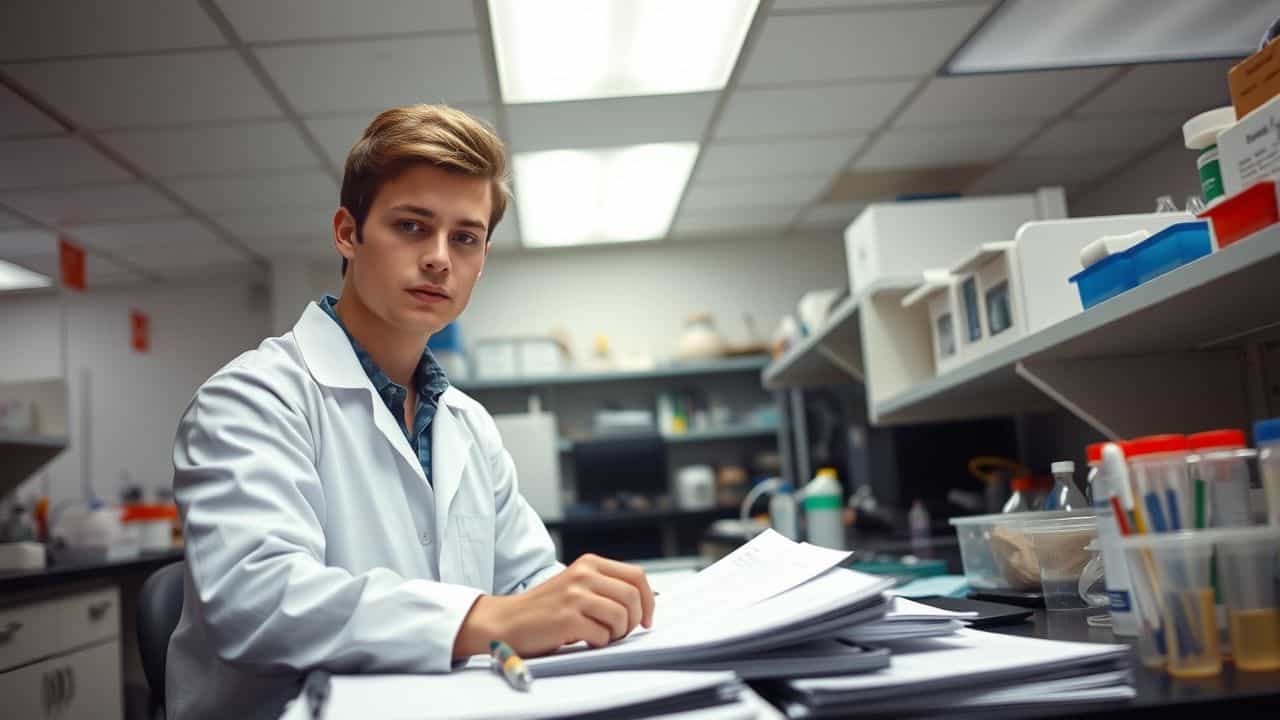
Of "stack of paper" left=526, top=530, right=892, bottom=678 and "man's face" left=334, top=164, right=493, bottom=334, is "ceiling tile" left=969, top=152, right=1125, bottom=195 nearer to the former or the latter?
"man's face" left=334, top=164, right=493, bottom=334

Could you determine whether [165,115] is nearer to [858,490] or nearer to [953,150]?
[858,490]

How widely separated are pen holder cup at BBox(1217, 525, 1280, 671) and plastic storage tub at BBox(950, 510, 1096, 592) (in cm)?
37

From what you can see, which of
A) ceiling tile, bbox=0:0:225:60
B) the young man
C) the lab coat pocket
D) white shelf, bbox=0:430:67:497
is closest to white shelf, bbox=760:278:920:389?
the young man

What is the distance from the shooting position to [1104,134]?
13.7ft

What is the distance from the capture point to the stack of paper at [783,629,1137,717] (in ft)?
1.69

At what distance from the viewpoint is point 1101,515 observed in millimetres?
686

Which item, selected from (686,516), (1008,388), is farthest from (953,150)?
(1008,388)

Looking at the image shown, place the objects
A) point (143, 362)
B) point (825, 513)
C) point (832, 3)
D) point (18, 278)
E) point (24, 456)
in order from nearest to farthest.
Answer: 1. point (825, 513)
2. point (832, 3)
3. point (24, 456)
4. point (18, 278)
5. point (143, 362)

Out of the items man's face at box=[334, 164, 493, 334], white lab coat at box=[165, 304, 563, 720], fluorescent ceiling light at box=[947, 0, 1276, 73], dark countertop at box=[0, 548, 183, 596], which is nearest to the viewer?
white lab coat at box=[165, 304, 563, 720]

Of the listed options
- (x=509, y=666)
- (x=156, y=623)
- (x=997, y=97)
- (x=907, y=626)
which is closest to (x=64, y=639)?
(x=156, y=623)

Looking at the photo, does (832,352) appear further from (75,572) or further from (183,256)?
(183,256)

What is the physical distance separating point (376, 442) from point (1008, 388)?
3.81 feet

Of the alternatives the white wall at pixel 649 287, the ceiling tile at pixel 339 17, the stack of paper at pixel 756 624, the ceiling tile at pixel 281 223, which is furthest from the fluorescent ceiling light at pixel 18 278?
the stack of paper at pixel 756 624

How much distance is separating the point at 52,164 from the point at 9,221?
0.77 m
